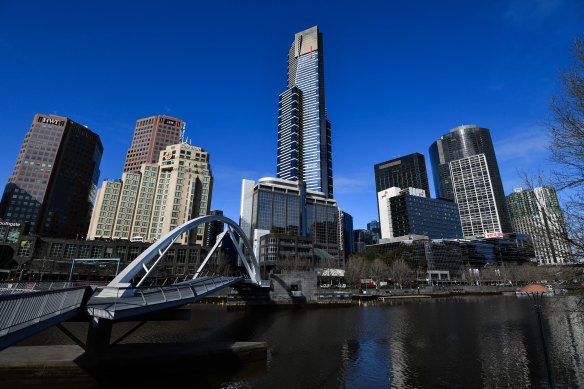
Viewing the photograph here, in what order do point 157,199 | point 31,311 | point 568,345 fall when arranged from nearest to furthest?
point 31,311, point 568,345, point 157,199

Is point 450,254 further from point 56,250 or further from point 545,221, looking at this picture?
point 56,250

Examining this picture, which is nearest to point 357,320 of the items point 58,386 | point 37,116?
point 58,386

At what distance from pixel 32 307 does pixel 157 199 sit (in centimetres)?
11231

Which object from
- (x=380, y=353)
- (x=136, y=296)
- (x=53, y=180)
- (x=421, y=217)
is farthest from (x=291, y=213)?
(x=136, y=296)

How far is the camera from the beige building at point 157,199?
361ft

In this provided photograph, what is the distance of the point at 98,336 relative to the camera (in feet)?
62.3

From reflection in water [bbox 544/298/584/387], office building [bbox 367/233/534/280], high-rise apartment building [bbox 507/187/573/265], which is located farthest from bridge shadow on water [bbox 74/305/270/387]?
office building [bbox 367/233/534/280]

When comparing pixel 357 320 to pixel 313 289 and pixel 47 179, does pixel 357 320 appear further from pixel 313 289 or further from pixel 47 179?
→ pixel 47 179

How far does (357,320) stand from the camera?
4134 cm

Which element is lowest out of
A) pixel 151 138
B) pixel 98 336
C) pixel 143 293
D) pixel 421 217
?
pixel 98 336

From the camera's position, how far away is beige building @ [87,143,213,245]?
4328 inches

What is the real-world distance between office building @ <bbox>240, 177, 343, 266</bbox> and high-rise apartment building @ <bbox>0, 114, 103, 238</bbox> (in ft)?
285

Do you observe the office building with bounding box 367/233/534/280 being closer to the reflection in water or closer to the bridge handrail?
the reflection in water

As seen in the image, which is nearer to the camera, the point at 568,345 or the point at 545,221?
the point at 545,221
